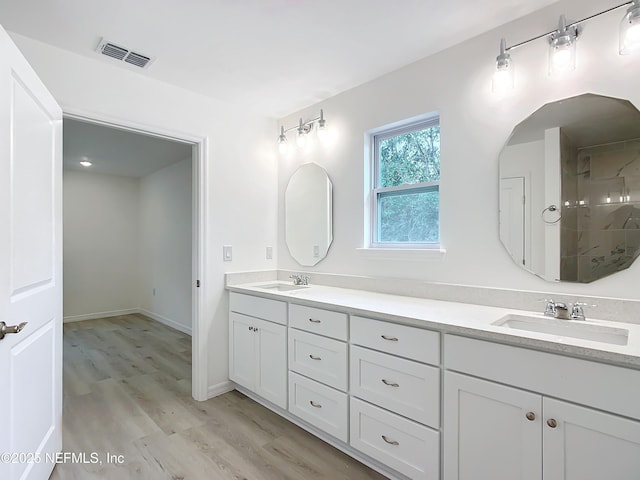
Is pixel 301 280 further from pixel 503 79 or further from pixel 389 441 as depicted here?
pixel 503 79

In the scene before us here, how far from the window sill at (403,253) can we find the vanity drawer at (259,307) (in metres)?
0.71

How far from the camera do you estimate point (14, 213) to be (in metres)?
1.40

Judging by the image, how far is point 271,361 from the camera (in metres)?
2.43

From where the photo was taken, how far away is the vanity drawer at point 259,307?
2354 millimetres

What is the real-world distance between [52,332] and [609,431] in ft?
8.15

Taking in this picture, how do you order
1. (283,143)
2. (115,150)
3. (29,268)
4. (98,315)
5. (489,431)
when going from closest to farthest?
(489,431), (29,268), (283,143), (115,150), (98,315)

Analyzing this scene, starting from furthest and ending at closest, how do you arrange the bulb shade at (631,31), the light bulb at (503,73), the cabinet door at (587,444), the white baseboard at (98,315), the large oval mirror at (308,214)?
the white baseboard at (98,315) → the large oval mirror at (308,214) → the light bulb at (503,73) → the bulb shade at (631,31) → the cabinet door at (587,444)

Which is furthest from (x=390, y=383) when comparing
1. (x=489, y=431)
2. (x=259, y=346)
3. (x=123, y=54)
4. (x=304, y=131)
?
(x=123, y=54)

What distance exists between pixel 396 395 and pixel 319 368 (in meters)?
0.54

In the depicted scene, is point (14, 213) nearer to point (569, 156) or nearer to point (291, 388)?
point (291, 388)

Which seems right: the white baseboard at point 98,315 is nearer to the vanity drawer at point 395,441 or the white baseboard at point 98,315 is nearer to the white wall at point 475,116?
the white wall at point 475,116

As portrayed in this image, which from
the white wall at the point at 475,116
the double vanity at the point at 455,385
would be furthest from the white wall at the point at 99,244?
the white wall at the point at 475,116

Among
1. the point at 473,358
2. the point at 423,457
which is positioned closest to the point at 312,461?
the point at 423,457

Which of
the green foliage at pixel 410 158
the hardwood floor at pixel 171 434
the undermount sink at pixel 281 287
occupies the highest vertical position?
the green foliage at pixel 410 158
